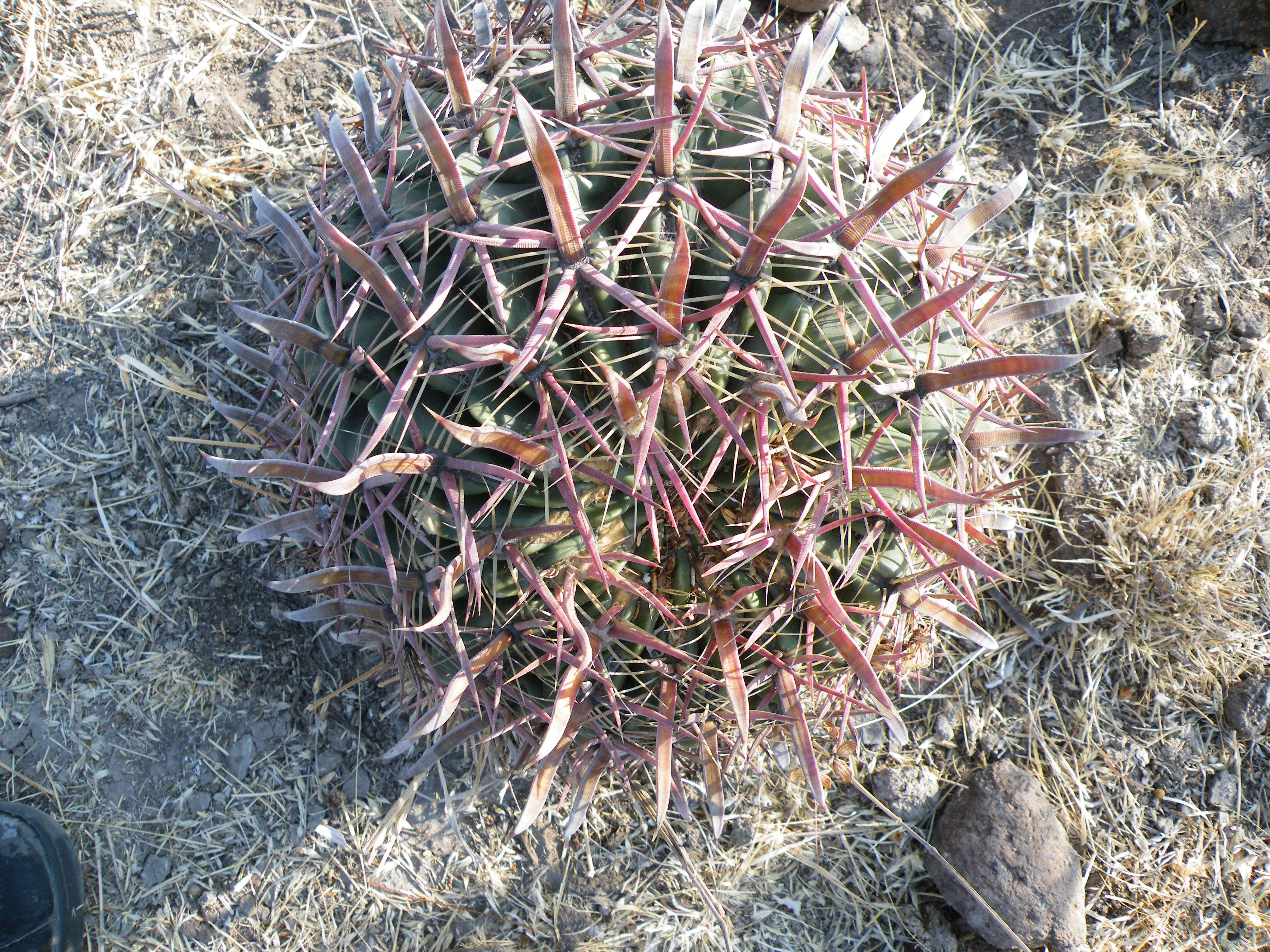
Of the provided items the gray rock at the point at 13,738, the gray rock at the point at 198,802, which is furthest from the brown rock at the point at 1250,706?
the gray rock at the point at 13,738

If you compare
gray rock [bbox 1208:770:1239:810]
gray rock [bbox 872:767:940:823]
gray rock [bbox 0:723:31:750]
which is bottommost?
gray rock [bbox 0:723:31:750]

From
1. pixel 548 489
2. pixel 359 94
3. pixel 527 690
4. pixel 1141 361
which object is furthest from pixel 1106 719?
pixel 359 94

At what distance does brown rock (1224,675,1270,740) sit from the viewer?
252cm

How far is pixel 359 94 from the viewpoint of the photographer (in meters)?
1.65

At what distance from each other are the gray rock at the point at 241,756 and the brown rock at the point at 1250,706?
291 cm

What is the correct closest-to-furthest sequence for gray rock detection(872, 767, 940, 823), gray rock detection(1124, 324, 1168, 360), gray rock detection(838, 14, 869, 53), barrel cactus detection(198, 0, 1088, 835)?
barrel cactus detection(198, 0, 1088, 835) → gray rock detection(872, 767, 940, 823) → gray rock detection(1124, 324, 1168, 360) → gray rock detection(838, 14, 869, 53)

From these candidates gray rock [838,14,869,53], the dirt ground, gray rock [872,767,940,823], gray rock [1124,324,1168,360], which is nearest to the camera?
the dirt ground

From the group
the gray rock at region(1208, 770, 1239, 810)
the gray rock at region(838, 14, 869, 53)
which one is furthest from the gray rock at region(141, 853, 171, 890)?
the gray rock at region(838, 14, 869, 53)

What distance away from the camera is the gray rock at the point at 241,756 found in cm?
240

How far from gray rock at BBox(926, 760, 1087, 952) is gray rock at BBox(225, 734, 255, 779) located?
199 cm

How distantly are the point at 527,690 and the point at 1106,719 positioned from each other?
1.91 metres

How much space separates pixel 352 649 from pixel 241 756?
1.37 feet

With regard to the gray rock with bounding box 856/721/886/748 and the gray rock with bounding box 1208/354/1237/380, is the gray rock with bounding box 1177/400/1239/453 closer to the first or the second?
the gray rock with bounding box 1208/354/1237/380

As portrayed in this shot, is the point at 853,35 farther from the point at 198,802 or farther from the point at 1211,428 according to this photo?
the point at 198,802
